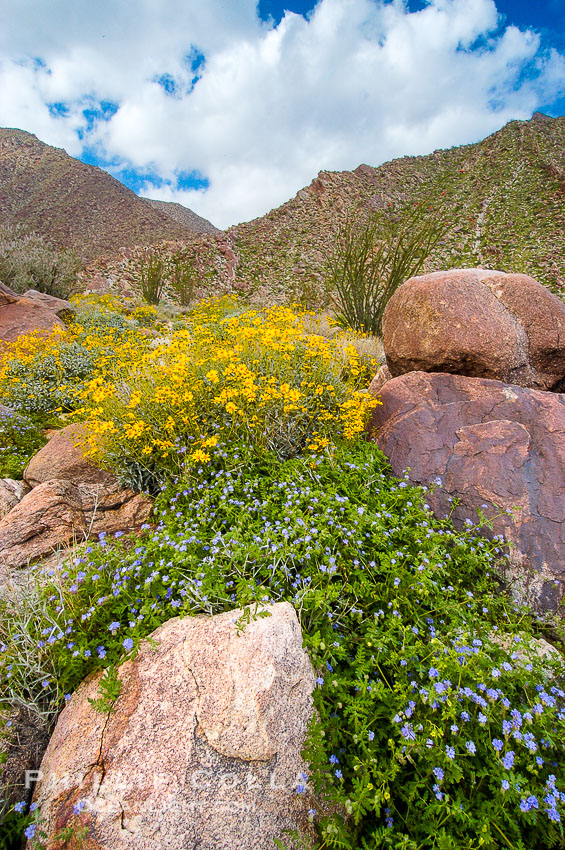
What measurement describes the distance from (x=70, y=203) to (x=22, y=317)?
41.4m

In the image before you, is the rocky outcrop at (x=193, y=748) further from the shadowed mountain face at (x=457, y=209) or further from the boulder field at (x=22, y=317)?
the shadowed mountain face at (x=457, y=209)

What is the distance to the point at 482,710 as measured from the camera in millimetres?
1776

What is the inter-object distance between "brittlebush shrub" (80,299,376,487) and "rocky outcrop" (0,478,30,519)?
0.78 metres

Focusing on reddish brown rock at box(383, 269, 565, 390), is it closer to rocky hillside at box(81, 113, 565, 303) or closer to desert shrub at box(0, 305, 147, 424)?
desert shrub at box(0, 305, 147, 424)

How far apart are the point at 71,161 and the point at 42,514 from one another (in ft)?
191

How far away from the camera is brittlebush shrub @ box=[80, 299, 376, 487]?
3.47 meters

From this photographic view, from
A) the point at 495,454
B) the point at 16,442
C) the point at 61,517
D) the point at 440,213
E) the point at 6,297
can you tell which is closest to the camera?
the point at 61,517

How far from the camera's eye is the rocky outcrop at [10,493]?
342 centimetres

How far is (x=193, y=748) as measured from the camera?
160cm

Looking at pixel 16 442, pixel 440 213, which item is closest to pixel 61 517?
pixel 16 442

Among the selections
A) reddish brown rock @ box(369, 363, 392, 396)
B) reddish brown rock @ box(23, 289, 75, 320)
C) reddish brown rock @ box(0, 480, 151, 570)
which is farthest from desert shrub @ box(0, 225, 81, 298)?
reddish brown rock @ box(369, 363, 392, 396)

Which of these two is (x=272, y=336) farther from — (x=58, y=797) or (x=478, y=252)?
(x=478, y=252)

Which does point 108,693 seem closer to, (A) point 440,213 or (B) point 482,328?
(B) point 482,328

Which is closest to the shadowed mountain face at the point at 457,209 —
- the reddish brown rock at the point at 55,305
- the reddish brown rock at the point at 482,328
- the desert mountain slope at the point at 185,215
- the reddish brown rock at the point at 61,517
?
the reddish brown rock at the point at 55,305
